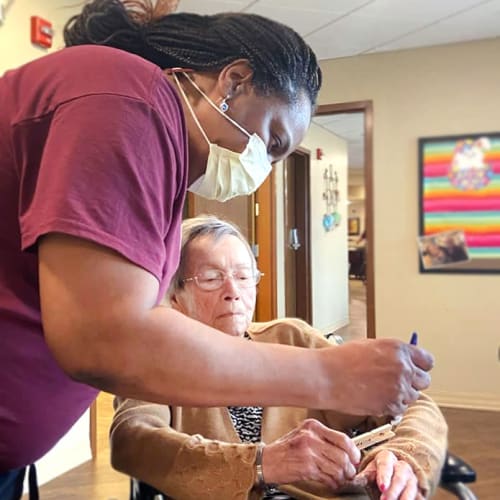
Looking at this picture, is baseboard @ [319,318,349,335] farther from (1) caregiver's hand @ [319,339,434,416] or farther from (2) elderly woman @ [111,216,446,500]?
(1) caregiver's hand @ [319,339,434,416]

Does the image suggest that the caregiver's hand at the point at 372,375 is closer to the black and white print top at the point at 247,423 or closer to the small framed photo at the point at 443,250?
the black and white print top at the point at 247,423

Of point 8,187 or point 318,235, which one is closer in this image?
point 8,187

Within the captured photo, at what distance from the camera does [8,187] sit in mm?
595

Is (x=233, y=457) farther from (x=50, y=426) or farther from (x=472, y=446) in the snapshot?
(x=472, y=446)

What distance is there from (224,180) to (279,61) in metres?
0.20

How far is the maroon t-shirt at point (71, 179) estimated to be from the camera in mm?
507

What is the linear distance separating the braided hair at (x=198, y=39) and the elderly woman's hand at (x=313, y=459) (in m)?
0.60

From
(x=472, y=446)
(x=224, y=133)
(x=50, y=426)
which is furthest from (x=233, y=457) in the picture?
(x=472, y=446)

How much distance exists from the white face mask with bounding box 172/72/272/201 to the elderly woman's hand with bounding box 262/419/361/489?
0.45m

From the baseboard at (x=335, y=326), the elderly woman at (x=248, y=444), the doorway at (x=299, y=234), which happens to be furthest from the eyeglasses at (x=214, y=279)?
the baseboard at (x=335, y=326)

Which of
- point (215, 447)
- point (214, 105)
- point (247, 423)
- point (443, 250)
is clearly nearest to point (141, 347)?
point (214, 105)

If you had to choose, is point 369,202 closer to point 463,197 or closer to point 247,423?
point 463,197

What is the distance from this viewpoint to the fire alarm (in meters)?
2.32

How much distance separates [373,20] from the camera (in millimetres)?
3312
